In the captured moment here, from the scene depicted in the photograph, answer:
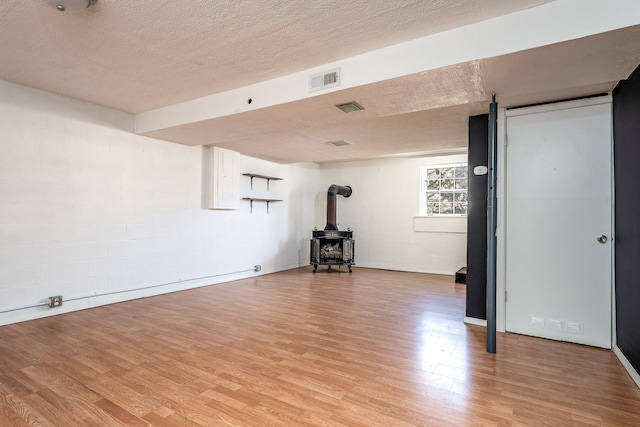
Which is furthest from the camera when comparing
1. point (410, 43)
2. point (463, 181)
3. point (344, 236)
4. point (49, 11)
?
point (344, 236)

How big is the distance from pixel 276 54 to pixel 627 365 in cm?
355

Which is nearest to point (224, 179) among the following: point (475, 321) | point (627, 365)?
point (475, 321)

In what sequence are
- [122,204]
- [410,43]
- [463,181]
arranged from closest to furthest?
[410,43] → [122,204] → [463,181]

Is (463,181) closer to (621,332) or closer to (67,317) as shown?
(621,332)

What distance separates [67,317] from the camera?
11.6ft

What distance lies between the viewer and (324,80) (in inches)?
110

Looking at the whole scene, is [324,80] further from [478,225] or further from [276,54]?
[478,225]

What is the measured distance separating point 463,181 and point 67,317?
6630 mm

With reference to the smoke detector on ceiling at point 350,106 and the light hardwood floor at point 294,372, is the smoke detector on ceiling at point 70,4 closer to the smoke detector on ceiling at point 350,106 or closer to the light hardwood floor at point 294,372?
the smoke detector on ceiling at point 350,106

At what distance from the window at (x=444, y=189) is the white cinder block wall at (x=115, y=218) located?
0.23 m

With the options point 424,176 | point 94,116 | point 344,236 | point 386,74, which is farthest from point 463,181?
point 94,116

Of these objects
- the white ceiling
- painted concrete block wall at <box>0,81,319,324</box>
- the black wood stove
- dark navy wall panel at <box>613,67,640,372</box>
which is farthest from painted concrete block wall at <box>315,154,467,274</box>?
dark navy wall panel at <box>613,67,640,372</box>

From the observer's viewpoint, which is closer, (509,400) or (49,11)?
(509,400)

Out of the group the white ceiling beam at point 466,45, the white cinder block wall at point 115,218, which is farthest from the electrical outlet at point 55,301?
the white ceiling beam at point 466,45
